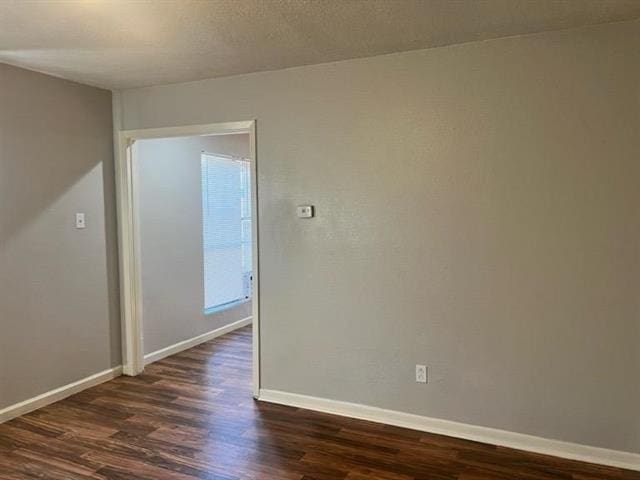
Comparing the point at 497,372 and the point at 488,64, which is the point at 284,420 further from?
the point at 488,64

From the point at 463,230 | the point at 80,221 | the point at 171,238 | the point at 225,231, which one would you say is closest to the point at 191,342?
the point at 171,238

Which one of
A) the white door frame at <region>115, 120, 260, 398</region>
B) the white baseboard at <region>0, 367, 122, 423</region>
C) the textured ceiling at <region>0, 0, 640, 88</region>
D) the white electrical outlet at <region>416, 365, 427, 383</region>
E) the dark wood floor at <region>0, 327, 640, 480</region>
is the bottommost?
the dark wood floor at <region>0, 327, 640, 480</region>

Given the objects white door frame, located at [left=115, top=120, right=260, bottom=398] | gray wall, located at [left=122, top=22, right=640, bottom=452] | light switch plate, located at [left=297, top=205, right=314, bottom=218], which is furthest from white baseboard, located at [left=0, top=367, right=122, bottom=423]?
light switch plate, located at [left=297, top=205, right=314, bottom=218]

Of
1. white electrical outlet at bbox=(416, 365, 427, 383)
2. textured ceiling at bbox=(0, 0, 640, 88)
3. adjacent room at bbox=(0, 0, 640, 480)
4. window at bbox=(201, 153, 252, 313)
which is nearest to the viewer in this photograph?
textured ceiling at bbox=(0, 0, 640, 88)

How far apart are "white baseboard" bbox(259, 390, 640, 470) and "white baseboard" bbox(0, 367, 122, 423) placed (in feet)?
4.62

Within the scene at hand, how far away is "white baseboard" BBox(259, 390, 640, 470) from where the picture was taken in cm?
271

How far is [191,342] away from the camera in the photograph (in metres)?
4.99

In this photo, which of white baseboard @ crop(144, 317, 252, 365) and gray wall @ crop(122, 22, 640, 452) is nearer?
gray wall @ crop(122, 22, 640, 452)

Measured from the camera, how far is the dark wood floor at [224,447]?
2.63 meters

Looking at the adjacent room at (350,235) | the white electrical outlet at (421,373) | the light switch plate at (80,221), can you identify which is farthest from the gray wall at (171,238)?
the white electrical outlet at (421,373)

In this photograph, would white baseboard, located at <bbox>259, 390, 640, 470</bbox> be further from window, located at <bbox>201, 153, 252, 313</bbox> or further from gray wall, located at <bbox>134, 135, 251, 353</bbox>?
window, located at <bbox>201, 153, 252, 313</bbox>

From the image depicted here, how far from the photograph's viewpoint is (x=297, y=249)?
3439 millimetres

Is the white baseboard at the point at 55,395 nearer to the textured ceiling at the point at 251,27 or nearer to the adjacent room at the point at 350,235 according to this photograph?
the adjacent room at the point at 350,235

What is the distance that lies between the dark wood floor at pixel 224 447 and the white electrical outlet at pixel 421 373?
0.33m
